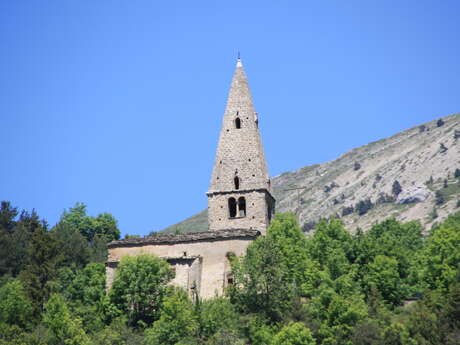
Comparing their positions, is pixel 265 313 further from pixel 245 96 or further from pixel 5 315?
pixel 245 96

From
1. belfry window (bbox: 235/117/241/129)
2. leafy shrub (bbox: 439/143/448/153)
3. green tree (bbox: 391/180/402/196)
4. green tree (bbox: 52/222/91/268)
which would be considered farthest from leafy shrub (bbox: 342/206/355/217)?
belfry window (bbox: 235/117/241/129)

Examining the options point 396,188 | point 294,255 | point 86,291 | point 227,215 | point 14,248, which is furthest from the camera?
point 396,188

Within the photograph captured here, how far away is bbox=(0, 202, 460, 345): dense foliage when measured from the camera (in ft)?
184

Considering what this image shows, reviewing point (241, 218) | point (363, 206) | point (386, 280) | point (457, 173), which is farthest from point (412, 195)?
point (386, 280)

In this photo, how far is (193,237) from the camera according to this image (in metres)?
66.4

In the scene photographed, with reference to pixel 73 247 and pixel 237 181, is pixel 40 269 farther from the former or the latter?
pixel 73 247

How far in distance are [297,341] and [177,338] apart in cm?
755

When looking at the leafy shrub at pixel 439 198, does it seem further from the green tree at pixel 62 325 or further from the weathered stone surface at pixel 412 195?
the green tree at pixel 62 325

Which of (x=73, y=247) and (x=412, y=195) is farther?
(x=412, y=195)

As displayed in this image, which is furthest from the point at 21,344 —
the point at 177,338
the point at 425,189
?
the point at 425,189

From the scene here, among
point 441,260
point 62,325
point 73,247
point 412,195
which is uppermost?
point 412,195

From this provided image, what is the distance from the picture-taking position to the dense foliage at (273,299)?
56219 mm

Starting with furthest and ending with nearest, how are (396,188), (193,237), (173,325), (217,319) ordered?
(396,188) → (193,237) → (217,319) → (173,325)

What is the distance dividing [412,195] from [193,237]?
4570 inches
